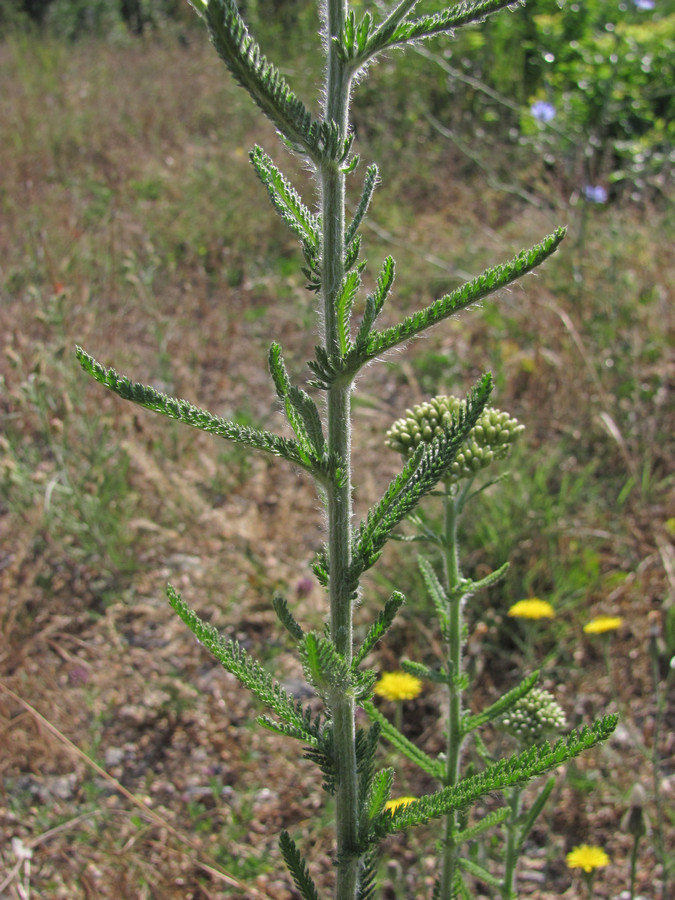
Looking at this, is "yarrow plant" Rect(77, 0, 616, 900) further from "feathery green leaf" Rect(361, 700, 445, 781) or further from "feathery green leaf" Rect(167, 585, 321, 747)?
"feathery green leaf" Rect(361, 700, 445, 781)

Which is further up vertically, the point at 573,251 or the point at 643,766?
the point at 573,251

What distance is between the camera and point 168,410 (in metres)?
0.82

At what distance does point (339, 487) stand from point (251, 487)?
2.40m

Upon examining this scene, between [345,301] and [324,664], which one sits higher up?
[345,301]

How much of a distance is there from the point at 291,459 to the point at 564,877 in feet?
5.96

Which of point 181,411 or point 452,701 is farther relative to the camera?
point 452,701

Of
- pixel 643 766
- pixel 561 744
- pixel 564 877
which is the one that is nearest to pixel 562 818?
pixel 564 877

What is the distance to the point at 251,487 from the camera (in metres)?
3.28

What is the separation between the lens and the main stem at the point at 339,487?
810 mm

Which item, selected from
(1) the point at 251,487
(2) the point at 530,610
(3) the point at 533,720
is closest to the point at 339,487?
(3) the point at 533,720

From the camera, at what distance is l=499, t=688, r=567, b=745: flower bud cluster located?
1532mm

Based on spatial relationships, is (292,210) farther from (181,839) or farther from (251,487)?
(251,487)

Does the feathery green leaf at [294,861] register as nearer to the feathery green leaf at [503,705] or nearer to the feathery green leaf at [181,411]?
the feathery green leaf at [503,705]

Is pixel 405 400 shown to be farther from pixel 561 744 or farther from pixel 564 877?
pixel 561 744
